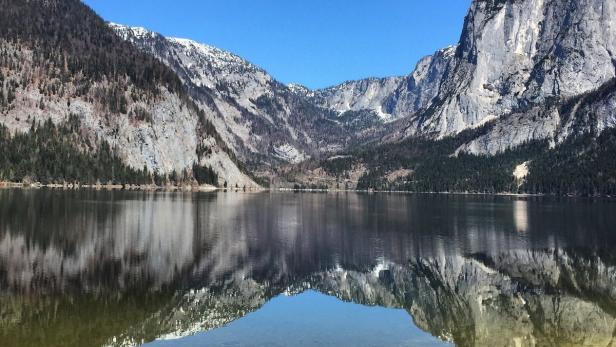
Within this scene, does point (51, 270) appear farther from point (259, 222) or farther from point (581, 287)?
point (259, 222)

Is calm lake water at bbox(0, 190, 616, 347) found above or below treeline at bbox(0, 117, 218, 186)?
below

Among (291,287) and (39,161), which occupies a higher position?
(39,161)

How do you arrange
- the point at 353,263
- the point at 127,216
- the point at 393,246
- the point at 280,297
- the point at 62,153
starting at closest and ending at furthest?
the point at 280,297, the point at 353,263, the point at 393,246, the point at 127,216, the point at 62,153

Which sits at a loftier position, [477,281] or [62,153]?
[62,153]

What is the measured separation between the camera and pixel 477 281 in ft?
136

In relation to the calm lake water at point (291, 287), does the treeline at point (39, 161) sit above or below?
above

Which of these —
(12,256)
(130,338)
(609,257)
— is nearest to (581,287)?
(609,257)

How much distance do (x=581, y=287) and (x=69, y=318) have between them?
32.8 metres

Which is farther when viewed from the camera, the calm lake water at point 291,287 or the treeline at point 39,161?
the treeline at point 39,161

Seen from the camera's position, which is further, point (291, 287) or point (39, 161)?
point (39, 161)

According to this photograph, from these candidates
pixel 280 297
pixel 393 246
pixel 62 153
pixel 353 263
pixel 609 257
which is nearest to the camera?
pixel 280 297

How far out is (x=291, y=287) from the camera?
38938 mm

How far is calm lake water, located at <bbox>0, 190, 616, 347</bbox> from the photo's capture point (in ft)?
89.5

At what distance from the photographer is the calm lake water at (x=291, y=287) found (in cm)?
2728
